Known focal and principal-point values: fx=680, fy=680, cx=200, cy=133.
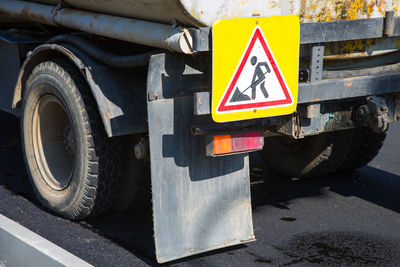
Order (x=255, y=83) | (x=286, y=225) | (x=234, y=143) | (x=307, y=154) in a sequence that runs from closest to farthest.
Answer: (x=255, y=83)
(x=234, y=143)
(x=286, y=225)
(x=307, y=154)

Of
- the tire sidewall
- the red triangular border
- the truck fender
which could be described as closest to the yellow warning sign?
the red triangular border

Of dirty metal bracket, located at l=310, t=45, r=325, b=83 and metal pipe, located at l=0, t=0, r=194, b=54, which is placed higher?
metal pipe, located at l=0, t=0, r=194, b=54

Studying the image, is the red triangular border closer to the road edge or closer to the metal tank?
the metal tank

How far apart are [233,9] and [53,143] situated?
1.98 m

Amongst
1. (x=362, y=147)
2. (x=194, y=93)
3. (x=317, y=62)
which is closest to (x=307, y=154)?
(x=362, y=147)

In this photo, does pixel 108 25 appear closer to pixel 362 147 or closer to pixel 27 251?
pixel 27 251

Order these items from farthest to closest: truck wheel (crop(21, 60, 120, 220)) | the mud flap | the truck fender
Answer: truck wheel (crop(21, 60, 120, 220))
the truck fender
the mud flap

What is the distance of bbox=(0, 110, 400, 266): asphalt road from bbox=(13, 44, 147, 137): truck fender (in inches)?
30.2

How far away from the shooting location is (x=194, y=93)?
11.7ft

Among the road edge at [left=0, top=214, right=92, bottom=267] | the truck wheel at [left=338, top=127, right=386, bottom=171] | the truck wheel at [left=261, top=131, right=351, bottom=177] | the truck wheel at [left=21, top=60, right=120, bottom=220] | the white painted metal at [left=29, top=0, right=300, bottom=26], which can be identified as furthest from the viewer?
the truck wheel at [left=338, top=127, right=386, bottom=171]

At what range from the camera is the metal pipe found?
11.3ft

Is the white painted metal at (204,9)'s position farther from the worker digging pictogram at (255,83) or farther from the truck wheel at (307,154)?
the truck wheel at (307,154)

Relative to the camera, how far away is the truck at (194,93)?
136 inches

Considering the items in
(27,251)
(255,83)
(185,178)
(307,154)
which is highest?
(255,83)
